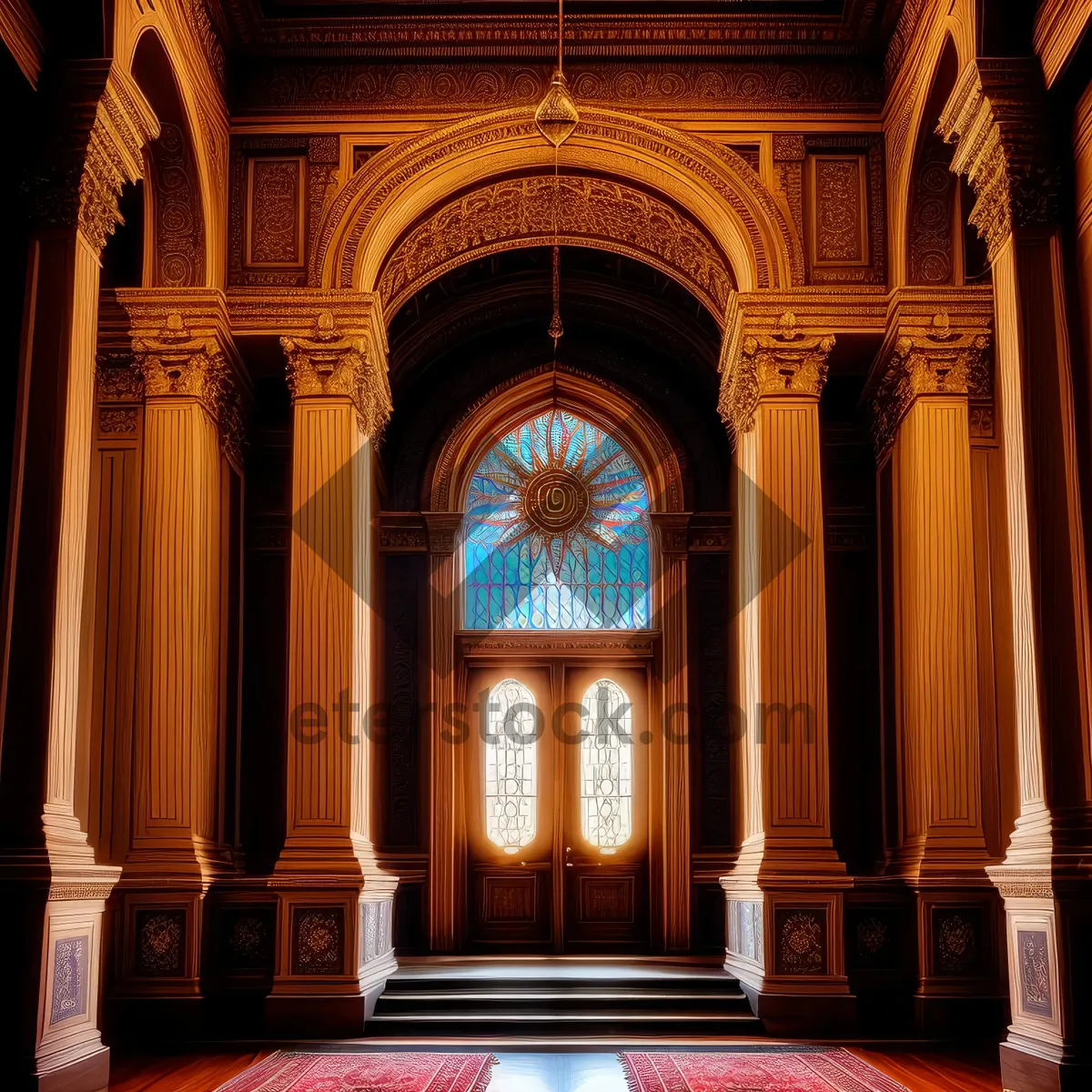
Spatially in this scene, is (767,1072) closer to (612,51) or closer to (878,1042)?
(878,1042)

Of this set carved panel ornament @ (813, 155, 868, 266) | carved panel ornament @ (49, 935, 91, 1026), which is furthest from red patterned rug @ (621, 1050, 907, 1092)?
carved panel ornament @ (813, 155, 868, 266)

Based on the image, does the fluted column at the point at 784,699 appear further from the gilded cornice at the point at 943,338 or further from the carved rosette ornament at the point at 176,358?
the carved rosette ornament at the point at 176,358

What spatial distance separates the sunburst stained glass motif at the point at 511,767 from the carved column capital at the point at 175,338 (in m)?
4.91

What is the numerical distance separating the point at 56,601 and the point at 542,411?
7.70m

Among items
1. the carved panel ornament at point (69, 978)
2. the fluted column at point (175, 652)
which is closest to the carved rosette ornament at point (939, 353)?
the fluted column at point (175, 652)

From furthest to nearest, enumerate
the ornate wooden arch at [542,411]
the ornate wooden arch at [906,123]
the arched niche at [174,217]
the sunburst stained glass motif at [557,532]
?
1. the sunburst stained glass motif at [557,532]
2. the ornate wooden arch at [542,411]
3. the arched niche at [174,217]
4. the ornate wooden arch at [906,123]

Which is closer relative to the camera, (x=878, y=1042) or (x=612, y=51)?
(x=878, y=1042)

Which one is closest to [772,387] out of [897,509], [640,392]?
[897,509]

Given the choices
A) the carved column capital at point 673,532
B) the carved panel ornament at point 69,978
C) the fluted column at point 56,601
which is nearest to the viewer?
the fluted column at point 56,601

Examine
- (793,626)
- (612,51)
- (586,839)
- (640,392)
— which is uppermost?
(612,51)

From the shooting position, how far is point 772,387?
985 centimetres

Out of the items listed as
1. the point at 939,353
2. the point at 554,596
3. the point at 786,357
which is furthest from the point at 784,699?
the point at 554,596

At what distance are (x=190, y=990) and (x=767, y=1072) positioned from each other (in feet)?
11.8

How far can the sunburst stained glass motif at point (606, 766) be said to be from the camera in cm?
1316
